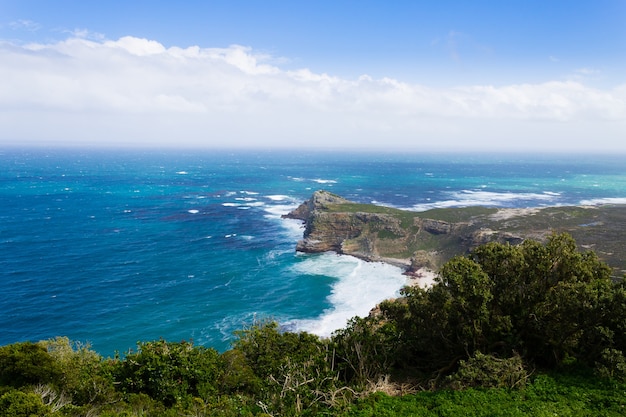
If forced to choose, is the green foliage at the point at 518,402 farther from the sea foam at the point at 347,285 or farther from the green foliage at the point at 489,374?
the sea foam at the point at 347,285

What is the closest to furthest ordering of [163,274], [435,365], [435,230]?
[435,365] < [163,274] < [435,230]

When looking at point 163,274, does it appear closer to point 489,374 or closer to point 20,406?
point 20,406

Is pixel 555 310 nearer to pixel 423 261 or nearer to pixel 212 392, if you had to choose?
pixel 212 392

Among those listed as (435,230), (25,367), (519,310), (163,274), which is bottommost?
(163,274)

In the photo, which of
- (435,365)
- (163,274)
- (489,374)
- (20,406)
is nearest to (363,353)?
(435,365)

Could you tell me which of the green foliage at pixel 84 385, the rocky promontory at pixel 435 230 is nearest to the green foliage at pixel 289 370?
the green foliage at pixel 84 385

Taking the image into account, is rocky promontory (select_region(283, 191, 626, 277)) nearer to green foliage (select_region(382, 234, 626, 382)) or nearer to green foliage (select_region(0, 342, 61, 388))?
green foliage (select_region(382, 234, 626, 382))

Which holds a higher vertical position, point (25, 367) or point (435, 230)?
point (25, 367)

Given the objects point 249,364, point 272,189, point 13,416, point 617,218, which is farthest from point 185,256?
point 617,218
